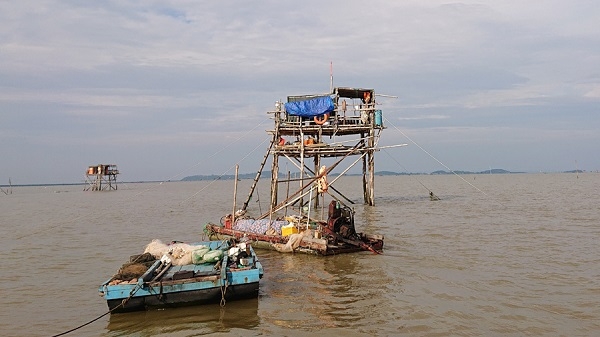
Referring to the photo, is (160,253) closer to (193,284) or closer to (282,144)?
(193,284)

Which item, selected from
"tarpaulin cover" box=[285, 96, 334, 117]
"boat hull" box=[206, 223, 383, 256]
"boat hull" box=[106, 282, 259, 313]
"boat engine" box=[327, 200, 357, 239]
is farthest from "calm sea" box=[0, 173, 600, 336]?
"tarpaulin cover" box=[285, 96, 334, 117]

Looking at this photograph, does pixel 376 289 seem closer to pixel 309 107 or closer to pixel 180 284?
pixel 180 284

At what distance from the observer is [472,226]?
22188 mm

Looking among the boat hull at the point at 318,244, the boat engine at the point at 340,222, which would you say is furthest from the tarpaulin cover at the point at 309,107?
the boat engine at the point at 340,222

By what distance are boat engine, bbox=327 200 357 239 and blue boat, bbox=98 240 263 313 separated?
4.67 m

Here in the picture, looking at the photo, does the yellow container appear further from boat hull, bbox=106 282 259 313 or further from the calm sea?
boat hull, bbox=106 282 259 313

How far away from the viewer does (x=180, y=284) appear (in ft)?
31.3

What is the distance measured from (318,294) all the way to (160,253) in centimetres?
427

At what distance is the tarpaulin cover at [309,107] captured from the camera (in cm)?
2466

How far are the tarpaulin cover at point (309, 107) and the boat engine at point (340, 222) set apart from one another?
10128 mm

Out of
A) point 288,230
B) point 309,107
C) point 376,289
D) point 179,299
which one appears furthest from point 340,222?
point 309,107

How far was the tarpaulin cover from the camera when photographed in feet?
80.9

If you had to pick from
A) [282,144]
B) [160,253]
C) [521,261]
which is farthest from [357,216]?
[160,253]

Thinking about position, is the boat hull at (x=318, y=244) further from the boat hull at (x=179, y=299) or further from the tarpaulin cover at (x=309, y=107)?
the tarpaulin cover at (x=309, y=107)
